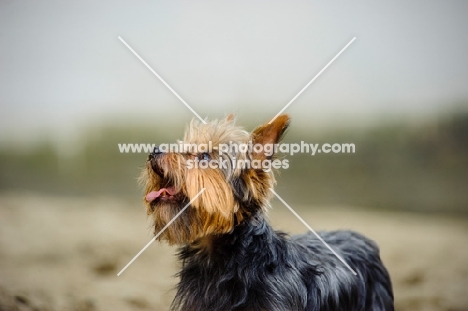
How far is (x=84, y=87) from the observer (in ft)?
10.5

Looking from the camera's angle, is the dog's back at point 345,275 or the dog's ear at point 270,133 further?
the dog's back at point 345,275

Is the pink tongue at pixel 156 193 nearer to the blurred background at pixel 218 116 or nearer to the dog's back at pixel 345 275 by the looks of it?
the dog's back at pixel 345 275

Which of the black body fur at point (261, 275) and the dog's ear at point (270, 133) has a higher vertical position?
the dog's ear at point (270, 133)

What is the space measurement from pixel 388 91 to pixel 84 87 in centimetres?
187

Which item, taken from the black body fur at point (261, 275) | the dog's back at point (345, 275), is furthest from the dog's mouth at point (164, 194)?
the dog's back at point (345, 275)

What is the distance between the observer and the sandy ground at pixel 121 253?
10.3ft

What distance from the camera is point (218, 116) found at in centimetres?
305

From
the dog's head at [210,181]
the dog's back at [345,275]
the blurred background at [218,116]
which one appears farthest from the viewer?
the blurred background at [218,116]

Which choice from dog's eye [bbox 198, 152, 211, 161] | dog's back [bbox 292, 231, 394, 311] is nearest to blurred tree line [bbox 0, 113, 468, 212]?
dog's back [bbox 292, 231, 394, 311]

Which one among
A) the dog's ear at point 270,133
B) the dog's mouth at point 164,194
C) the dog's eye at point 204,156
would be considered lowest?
the dog's mouth at point 164,194

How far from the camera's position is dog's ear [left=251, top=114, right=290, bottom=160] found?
224 centimetres

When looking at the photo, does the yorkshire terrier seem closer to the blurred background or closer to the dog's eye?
the dog's eye

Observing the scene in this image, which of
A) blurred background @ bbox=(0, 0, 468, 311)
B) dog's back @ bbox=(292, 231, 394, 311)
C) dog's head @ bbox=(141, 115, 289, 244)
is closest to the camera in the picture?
dog's head @ bbox=(141, 115, 289, 244)

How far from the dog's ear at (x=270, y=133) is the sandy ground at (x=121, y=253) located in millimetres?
861
